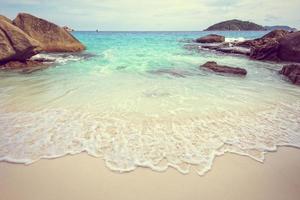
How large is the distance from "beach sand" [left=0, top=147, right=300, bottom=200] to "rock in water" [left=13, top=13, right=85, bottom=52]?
13.9 metres

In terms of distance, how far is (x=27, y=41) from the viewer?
10195 millimetres

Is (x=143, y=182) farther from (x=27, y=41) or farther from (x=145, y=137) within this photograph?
(x=27, y=41)

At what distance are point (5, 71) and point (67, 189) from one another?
8.97 meters

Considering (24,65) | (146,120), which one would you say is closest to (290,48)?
(146,120)

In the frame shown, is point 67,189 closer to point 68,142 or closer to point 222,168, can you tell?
point 68,142

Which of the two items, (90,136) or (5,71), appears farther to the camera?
(5,71)

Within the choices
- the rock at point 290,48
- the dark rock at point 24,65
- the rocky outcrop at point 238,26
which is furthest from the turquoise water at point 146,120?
the rocky outcrop at point 238,26

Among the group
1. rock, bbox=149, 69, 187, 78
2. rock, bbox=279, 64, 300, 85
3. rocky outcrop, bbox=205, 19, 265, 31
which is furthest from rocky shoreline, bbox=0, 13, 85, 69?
rocky outcrop, bbox=205, 19, 265, 31

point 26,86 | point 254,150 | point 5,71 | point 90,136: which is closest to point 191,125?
point 254,150

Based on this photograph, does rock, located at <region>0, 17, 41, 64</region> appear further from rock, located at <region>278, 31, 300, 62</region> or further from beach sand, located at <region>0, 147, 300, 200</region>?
rock, located at <region>278, 31, 300, 62</region>

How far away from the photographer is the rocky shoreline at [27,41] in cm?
989

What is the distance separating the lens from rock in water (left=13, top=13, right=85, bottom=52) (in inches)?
576

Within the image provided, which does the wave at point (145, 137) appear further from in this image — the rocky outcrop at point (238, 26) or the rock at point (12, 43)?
the rocky outcrop at point (238, 26)

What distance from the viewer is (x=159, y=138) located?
3850mm
